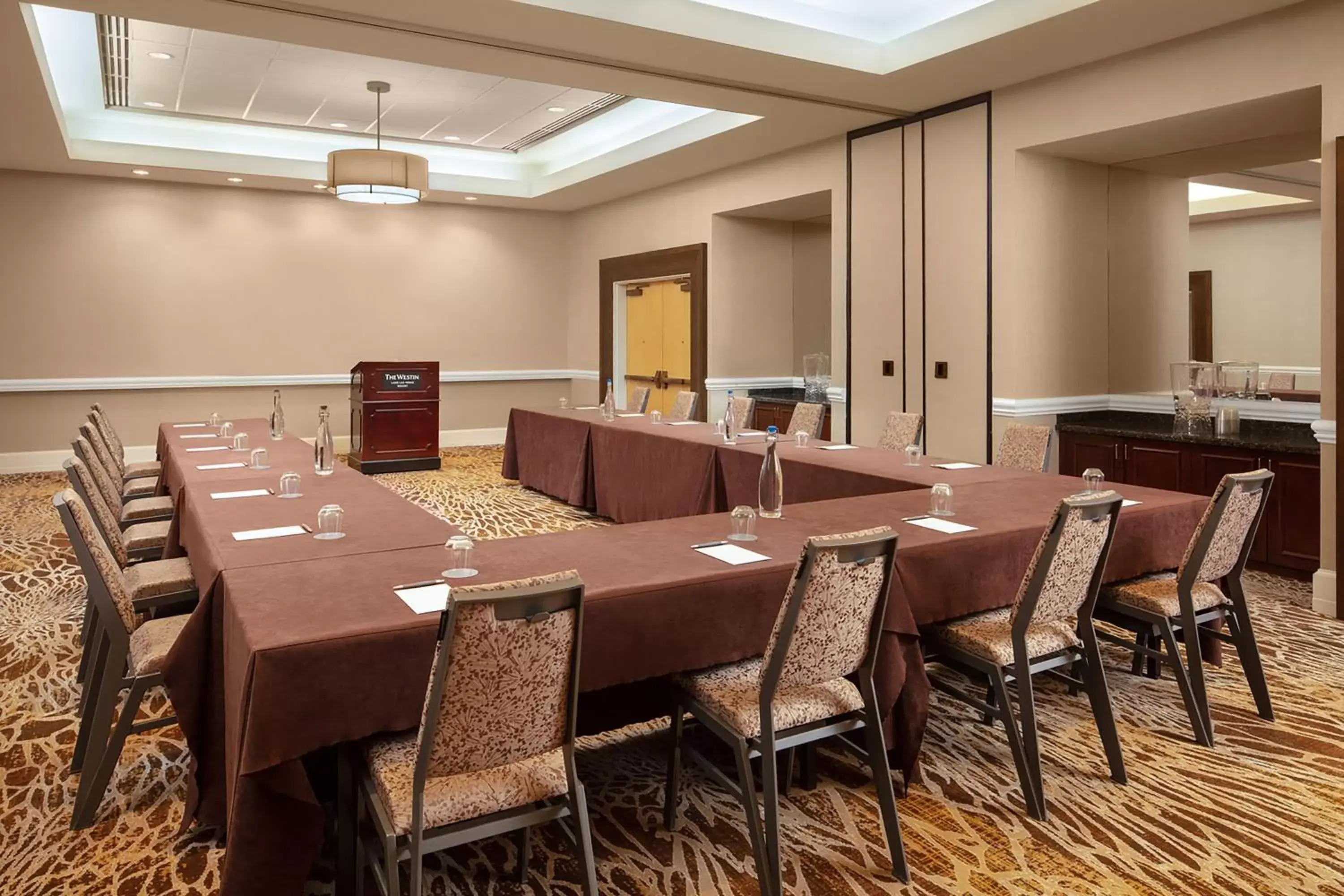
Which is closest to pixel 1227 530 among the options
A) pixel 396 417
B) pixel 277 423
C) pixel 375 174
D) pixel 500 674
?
pixel 500 674

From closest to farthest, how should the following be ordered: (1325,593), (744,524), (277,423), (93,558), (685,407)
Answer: (93,558) < (744,524) < (1325,593) < (277,423) < (685,407)

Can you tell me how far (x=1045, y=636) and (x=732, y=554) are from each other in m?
0.99

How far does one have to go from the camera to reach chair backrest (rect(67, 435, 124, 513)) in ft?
14.0

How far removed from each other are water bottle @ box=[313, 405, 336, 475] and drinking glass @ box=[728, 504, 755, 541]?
2195 mm

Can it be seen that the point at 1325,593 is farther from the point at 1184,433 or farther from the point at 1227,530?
the point at 1227,530

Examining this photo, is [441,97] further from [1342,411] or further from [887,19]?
[1342,411]

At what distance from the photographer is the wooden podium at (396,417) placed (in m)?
9.48

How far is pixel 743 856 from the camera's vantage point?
252 cm

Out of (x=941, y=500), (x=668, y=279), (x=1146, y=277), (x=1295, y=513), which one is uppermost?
(x=668, y=279)

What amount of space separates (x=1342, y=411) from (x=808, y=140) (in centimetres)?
475

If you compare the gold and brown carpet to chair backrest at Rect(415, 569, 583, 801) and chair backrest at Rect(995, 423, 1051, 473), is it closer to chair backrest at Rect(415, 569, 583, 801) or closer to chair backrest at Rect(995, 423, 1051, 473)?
chair backrest at Rect(415, 569, 583, 801)

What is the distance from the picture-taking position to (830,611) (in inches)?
90.4

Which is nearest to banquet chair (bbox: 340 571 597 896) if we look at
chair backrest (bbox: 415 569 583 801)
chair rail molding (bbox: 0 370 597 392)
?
chair backrest (bbox: 415 569 583 801)

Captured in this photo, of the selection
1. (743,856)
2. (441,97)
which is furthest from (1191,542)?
(441,97)
